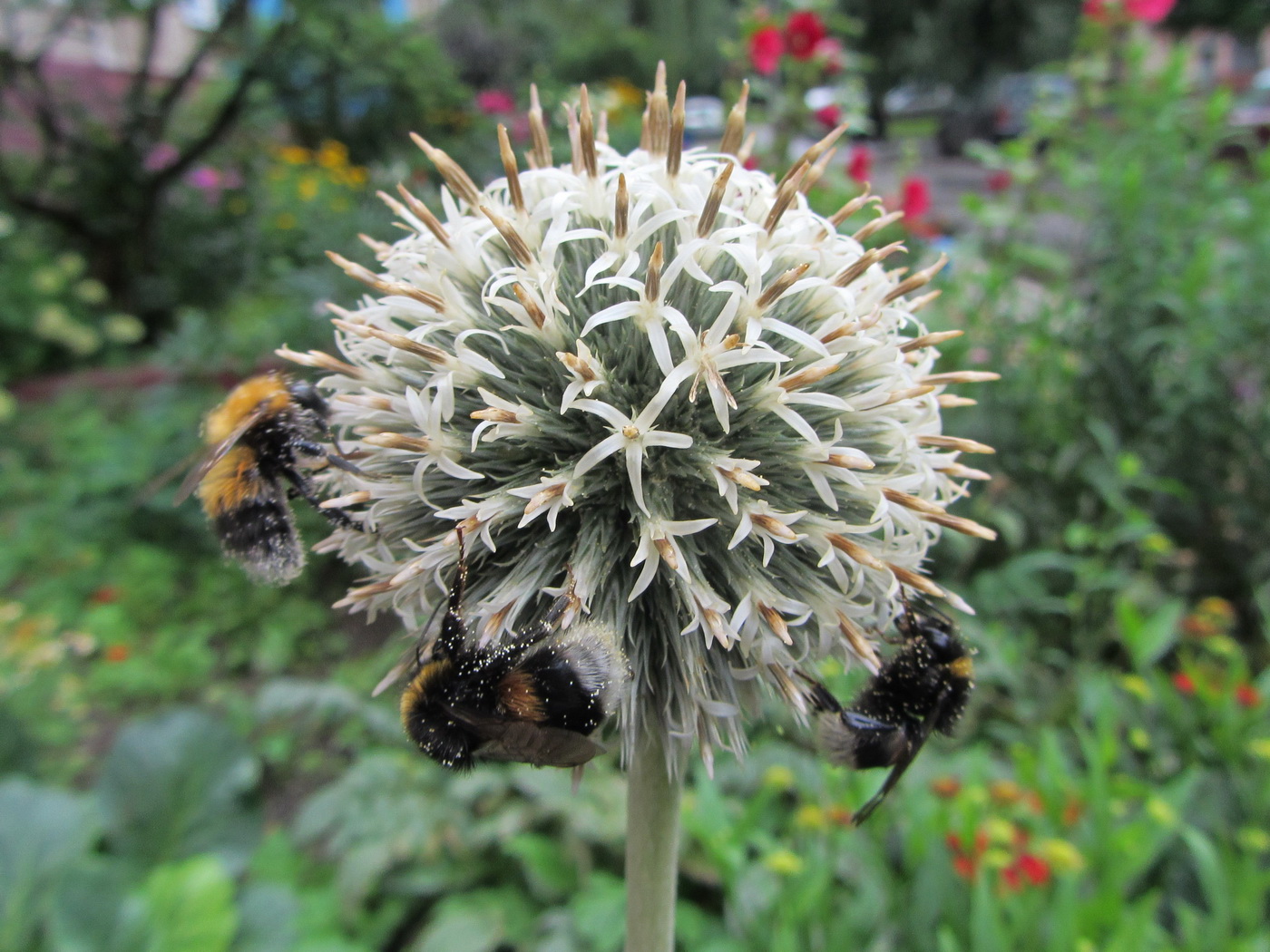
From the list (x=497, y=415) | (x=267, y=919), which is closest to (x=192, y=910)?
(x=267, y=919)

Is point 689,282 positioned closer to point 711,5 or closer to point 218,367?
point 218,367

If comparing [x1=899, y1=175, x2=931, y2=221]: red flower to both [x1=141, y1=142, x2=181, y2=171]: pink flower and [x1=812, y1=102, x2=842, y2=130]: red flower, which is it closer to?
[x1=812, y1=102, x2=842, y2=130]: red flower

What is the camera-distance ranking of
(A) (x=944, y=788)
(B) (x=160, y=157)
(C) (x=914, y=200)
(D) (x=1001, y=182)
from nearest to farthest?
1. (A) (x=944, y=788)
2. (C) (x=914, y=200)
3. (D) (x=1001, y=182)
4. (B) (x=160, y=157)

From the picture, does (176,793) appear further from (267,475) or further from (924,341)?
(924,341)

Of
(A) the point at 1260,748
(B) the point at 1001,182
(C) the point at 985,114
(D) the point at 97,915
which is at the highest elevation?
(B) the point at 1001,182

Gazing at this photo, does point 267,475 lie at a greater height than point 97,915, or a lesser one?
greater

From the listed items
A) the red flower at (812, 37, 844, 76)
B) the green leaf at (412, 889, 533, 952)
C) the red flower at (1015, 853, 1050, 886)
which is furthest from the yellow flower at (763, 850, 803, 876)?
the red flower at (812, 37, 844, 76)

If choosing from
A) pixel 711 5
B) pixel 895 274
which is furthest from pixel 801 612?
pixel 711 5
